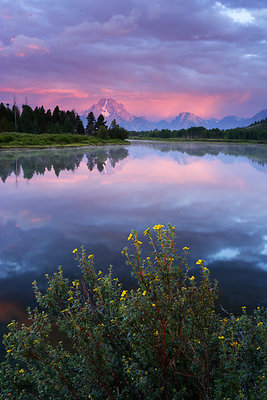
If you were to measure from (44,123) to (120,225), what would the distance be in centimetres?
11872

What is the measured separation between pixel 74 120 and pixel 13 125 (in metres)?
34.9

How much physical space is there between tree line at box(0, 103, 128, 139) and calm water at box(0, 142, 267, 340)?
8813 cm

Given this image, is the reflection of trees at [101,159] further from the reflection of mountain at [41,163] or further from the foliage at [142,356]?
the foliage at [142,356]

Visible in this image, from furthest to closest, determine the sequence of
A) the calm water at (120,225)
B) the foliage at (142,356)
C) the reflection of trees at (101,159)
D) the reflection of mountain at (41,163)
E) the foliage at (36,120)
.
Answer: the foliage at (36,120) → the reflection of trees at (101,159) → the reflection of mountain at (41,163) → the calm water at (120,225) → the foliage at (142,356)

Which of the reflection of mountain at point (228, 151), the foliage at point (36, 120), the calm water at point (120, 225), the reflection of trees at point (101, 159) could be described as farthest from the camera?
the foliage at point (36, 120)

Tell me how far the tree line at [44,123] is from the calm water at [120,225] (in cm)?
8813

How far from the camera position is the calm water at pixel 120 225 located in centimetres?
875

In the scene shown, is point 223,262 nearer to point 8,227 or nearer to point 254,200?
point 8,227

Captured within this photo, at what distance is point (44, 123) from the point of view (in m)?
122

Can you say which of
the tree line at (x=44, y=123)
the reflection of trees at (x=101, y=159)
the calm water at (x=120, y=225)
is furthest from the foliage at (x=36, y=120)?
the calm water at (x=120, y=225)

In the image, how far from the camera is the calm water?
8.75 metres

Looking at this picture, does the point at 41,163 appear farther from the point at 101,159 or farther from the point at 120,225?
the point at 120,225

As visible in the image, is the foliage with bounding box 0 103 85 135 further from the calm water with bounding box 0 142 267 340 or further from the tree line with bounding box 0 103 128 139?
the calm water with bounding box 0 142 267 340

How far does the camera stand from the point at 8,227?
13570mm
